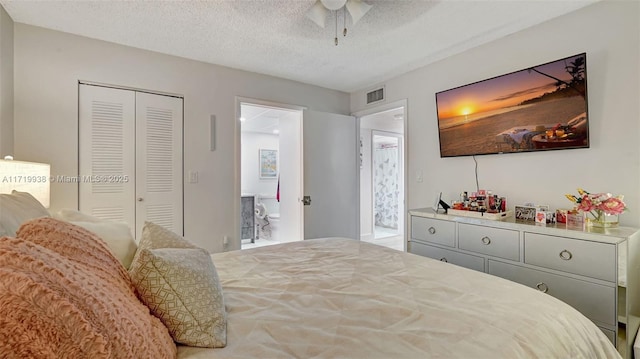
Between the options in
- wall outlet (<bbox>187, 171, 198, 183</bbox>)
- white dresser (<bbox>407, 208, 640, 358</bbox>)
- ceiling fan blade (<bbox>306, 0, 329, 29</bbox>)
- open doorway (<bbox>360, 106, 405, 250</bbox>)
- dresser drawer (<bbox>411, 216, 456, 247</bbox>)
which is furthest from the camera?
open doorway (<bbox>360, 106, 405, 250</bbox>)

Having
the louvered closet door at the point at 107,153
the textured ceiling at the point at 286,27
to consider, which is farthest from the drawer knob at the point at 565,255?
the louvered closet door at the point at 107,153

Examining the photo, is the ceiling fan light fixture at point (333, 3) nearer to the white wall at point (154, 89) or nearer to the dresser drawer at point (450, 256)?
the white wall at point (154, 89)

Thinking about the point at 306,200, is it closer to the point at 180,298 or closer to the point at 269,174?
the point at 180,298

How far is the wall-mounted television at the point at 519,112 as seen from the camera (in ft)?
7.06

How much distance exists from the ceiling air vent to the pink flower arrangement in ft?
7.98

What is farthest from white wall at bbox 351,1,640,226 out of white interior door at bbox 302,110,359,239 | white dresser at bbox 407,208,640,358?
white interior door at bbox 302,110,359,239

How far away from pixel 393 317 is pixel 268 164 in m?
6.20

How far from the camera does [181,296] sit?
2.98ft

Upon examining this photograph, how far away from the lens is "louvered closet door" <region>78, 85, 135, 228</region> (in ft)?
9.02

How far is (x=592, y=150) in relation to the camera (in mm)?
2162

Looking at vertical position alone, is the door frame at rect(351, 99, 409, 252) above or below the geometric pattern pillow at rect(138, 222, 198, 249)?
above

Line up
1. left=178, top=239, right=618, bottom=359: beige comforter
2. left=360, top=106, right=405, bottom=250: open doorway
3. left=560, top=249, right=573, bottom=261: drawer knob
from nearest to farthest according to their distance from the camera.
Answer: left=178, top=239, right=618, bottom=359: beige comforter, left=560, top=249, right=573, bottom=261: drawer knob, left=360, top=106, right=405, bottom=250: open doorway

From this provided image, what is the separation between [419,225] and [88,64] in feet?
11.3

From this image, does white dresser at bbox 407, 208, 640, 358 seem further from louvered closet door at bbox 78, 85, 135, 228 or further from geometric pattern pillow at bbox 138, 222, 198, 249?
louvered closet door at bbox 78, 85, 135, 228
